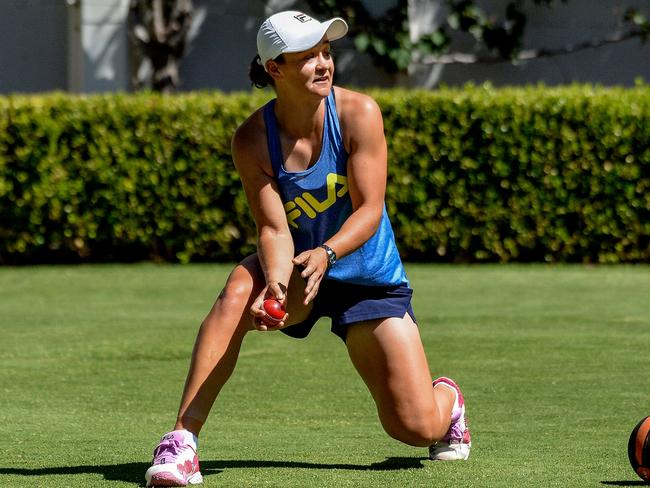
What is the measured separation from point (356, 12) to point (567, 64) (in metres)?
3.14

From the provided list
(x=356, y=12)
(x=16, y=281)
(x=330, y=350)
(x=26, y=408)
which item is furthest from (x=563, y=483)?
(x=356, y=12)

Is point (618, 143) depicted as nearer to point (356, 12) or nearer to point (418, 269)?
point (418, 269)

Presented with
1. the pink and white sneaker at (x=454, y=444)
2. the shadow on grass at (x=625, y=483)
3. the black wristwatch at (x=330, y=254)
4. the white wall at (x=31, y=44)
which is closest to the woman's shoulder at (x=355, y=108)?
the black wristwatch at (x=330, y=254)

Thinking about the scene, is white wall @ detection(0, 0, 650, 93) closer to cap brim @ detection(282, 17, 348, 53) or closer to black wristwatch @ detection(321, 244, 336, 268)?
cap brim @ detection(282, 17, 348, 53)

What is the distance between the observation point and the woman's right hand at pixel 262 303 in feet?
16.1

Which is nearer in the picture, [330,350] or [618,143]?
[330,350]

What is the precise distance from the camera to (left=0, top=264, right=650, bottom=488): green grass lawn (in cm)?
540

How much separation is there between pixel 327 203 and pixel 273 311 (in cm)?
65

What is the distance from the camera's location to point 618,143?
14.5 metres

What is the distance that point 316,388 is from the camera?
7629mm

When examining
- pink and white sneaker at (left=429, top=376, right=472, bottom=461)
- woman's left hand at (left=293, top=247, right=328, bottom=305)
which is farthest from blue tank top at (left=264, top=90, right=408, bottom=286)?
A: pink and white sneaker at (left=429, top=376, right=472, bottom=461)

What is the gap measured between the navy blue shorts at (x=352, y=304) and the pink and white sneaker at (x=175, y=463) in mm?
693

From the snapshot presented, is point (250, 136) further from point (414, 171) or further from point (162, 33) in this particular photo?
point (162, 33)

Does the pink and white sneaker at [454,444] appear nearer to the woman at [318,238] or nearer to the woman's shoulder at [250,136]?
the woman at [318,238]
